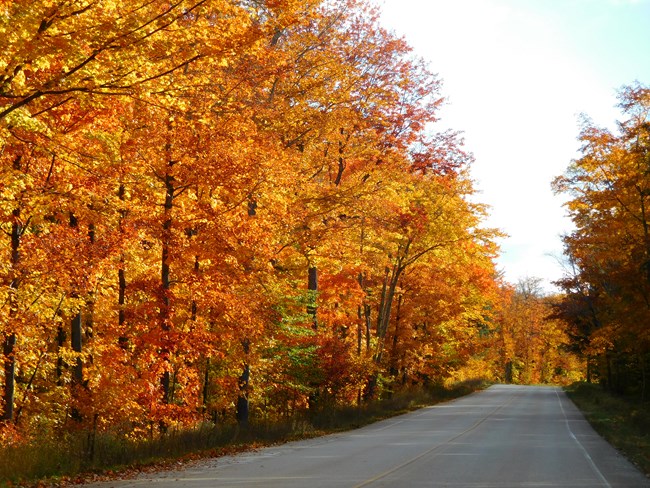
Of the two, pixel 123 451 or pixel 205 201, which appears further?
pixel 205 201

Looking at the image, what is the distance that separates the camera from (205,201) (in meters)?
16.9

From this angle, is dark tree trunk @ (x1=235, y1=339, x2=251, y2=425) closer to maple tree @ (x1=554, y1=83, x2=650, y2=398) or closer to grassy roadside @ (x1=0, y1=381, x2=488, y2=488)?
grassy roadside @ (x1=0, y1=381, x2=488, y2=488)

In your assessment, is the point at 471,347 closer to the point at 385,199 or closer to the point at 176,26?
the point at 385,199

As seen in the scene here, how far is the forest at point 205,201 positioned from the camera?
31.2ft

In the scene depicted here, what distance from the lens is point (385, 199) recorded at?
2370 centimetres

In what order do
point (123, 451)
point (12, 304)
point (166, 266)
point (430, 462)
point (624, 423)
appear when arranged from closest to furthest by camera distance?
point (123, 451) → point (430, 462) → point (12, 304) → point (166, 266) → point (624, 423)

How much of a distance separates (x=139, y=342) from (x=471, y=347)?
34.3 metres

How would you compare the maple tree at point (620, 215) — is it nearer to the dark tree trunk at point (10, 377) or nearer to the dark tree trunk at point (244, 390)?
the dark tree trunk at point (244, 390)

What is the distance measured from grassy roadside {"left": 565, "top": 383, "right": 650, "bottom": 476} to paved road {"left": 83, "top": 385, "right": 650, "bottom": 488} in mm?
441

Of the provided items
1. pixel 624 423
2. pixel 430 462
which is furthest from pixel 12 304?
pixel 624 423

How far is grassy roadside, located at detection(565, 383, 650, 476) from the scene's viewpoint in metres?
17.0

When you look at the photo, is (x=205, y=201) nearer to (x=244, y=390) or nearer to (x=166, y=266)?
(x=166, y=266)

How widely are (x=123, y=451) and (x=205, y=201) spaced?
638 cm

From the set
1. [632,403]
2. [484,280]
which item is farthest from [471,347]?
[632,403]
